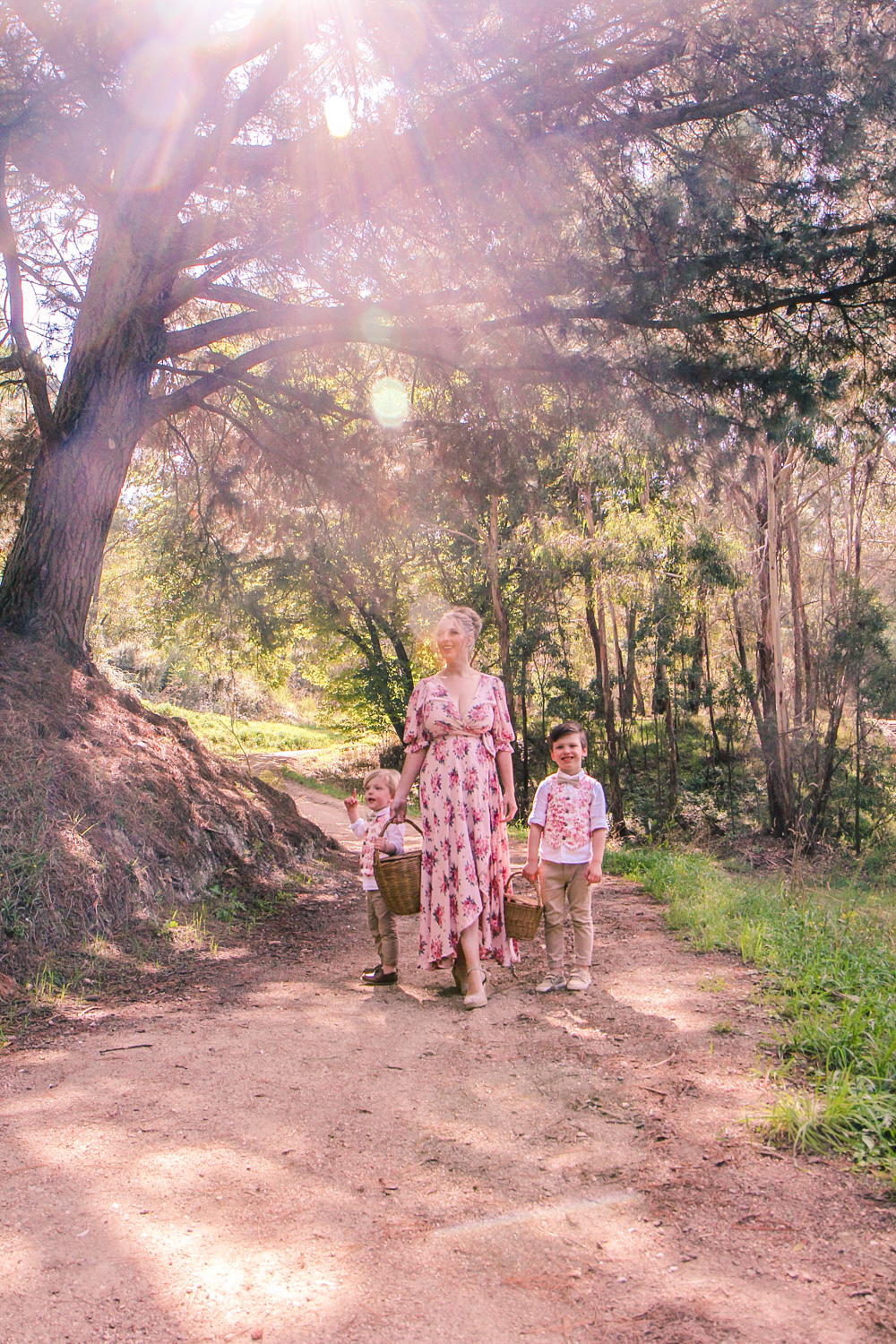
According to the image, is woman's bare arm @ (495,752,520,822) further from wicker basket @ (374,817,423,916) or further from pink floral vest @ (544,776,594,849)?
wicker basket @ (374,817,423,916)

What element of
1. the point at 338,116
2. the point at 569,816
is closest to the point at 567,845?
the point at 569,816

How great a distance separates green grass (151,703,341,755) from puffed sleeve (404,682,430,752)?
1691 centimetres

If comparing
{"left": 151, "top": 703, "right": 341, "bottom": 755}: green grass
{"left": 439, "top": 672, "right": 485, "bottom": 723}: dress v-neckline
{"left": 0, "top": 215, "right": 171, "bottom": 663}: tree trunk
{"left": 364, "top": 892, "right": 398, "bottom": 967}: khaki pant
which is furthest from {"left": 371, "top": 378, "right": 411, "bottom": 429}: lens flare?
{"left": 151, "top": 703, "right": 341, "bottom": 755}: green grass

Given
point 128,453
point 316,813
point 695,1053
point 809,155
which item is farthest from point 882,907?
point 316,813

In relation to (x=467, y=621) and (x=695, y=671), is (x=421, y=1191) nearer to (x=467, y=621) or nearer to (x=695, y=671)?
(x=467, y=621)

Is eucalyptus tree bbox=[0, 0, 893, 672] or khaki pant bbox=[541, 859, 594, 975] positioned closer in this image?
khaki pant bbox=[541, 859, 594, 975]

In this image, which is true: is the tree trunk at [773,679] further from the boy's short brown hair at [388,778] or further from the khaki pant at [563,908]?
the boy's short brown hair at [388,778]

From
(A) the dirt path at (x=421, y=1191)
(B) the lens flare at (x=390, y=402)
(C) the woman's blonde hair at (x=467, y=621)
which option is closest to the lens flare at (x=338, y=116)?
(B) the lens flare at (x=390, y=402)

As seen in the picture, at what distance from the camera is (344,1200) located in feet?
8.51

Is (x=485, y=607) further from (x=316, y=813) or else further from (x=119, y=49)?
(x=119, y=49)

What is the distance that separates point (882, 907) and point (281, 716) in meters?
40.1

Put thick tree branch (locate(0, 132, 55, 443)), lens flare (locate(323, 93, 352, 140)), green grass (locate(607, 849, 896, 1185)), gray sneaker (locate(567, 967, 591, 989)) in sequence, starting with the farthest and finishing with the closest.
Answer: thick tree branch (locate(0, 132, 55, 443)) → lens flare (locate(323, 93, 352, 140)) → gray sneaker (locate(567, 967, 591, 989)) → green grass (locate(607, 849, 896, 1185))

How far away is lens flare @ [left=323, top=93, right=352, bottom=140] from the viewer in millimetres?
6652

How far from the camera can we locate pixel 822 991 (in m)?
4.49
